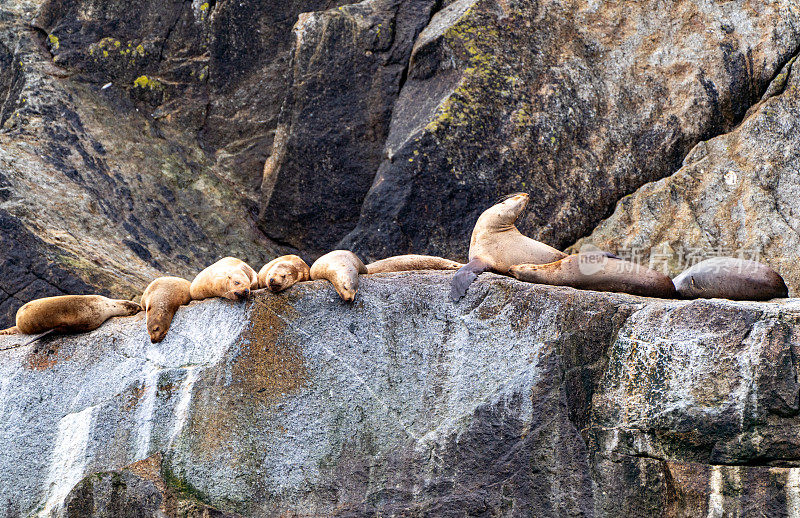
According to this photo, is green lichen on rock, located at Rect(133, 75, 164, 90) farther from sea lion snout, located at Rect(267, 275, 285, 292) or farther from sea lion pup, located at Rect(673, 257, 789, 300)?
sea lion pup, located at Rect(673, 257, 789, 300)

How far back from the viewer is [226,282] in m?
6.35

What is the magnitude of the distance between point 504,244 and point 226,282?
7.76ft

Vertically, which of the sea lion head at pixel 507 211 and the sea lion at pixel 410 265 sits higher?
the sea lion head at pixel 507 211

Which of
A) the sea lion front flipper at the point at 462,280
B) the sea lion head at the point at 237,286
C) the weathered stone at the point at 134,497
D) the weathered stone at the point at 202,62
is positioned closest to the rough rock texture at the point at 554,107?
the weathered stone at the point at 202,62

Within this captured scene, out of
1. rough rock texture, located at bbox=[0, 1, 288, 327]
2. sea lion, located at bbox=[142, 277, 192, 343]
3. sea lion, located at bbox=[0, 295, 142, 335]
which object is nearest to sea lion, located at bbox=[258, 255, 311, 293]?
sea lion, located at bbox=[142, 277, 192, 343]

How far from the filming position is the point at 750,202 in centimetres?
846

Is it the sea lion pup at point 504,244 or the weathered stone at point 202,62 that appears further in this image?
the weathered stone at point 202,62

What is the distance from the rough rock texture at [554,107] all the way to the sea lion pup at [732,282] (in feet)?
7.09

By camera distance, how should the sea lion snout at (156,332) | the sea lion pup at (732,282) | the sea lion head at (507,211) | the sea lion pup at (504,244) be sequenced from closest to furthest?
the sea lion snout at (156,332) < the sea lion pup at (732,282) < the sea lion pup at (504,244) < the sea lion head at (507,211)

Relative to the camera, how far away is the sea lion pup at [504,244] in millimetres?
7223

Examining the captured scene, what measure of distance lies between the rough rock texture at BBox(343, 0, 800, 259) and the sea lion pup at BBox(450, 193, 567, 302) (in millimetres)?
1130

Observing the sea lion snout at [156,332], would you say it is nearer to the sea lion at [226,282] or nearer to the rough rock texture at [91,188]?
the sea lion at [226,282]

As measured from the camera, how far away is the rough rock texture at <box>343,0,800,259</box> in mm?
8836

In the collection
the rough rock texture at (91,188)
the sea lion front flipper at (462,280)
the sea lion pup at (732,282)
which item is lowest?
the sea lion pup at (732,282)
